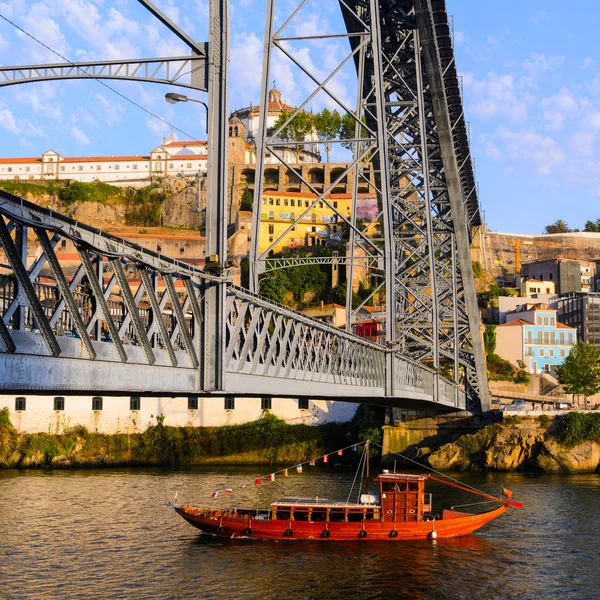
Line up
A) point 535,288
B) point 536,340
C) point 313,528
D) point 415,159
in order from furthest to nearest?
point 535,288 → point 536,340 → point 415,159 → point 313,528

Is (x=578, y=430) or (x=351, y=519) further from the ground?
(x=578, y=430)

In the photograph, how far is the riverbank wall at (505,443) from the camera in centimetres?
5200

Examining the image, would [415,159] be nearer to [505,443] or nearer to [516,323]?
[505,443]

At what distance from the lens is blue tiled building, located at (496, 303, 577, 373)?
78.1 metres

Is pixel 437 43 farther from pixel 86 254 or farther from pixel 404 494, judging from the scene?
pixel 86 254

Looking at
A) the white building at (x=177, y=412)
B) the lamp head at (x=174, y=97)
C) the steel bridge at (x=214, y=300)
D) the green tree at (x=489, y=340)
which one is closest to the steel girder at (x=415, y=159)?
the steel bridge at (x=214, y=300)

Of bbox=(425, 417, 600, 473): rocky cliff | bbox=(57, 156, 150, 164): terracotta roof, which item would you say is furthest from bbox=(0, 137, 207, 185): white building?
bbox=(425, 417, 600, 473): rocky cliff

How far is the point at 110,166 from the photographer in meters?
131

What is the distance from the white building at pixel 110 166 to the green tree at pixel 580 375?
72362mm

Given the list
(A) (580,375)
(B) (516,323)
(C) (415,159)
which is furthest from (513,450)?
(B) (516,323)

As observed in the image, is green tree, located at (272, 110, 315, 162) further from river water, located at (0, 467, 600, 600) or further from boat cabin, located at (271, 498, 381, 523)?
boat cabin, located at (271, 498, 381, 523)

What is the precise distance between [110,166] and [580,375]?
82812 mm

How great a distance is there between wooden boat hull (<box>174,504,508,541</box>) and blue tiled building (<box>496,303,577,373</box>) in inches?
1784

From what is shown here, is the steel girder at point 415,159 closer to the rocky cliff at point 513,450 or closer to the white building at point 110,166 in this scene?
the rocky cliff at point 513,450
